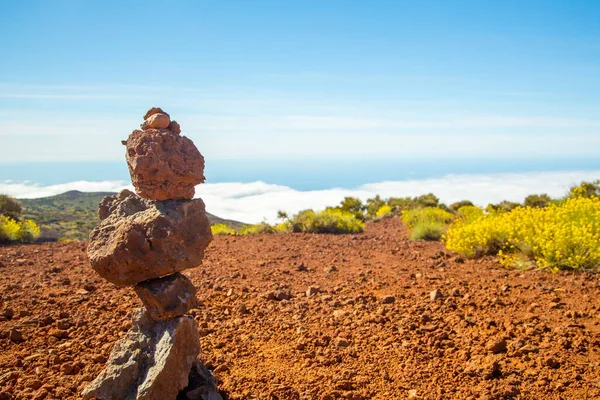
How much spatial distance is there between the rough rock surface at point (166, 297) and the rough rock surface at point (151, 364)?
0.30ft

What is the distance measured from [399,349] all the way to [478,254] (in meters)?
5.23

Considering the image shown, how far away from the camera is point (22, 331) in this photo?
5156 millimetres

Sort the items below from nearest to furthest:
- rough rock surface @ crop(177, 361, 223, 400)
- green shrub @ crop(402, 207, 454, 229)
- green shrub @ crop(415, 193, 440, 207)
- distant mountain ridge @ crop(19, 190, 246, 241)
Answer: rough rock surface @ crop(177, 361, 223, 400) → green shrub @ crop(402, 207, 454, 229) → distant mountain ridge @ crop(19, 190, 246, 241) → green shrub @ crop(415, 193, 440, 207)

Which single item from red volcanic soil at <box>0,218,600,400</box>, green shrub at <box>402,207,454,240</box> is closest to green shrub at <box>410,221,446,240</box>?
green shrub at <box>402,207,454,240</box>

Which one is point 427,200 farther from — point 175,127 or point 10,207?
point 175,127

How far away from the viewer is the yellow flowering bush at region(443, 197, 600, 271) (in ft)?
24.2

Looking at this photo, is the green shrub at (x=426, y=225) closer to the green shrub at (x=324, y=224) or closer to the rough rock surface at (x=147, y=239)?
the green shrub at (x=324, y=224)

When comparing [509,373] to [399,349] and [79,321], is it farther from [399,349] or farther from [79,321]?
[79,321]

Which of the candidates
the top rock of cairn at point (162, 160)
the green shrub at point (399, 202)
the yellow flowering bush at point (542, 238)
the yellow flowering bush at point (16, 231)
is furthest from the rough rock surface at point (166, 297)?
the green shrub at point (399, 202)

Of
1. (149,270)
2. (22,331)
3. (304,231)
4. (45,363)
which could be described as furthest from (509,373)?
(304,231)

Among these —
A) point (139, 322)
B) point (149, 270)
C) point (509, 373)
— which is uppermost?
point (149, 270)

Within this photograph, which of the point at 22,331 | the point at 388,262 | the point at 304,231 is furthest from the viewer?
the point at 304,231

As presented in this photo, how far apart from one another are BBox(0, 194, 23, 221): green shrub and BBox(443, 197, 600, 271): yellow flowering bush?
14.0m

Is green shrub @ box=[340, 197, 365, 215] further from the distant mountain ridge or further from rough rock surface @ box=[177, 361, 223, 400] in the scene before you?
rough rock surface @ box=[177, 361, 223, 400]
